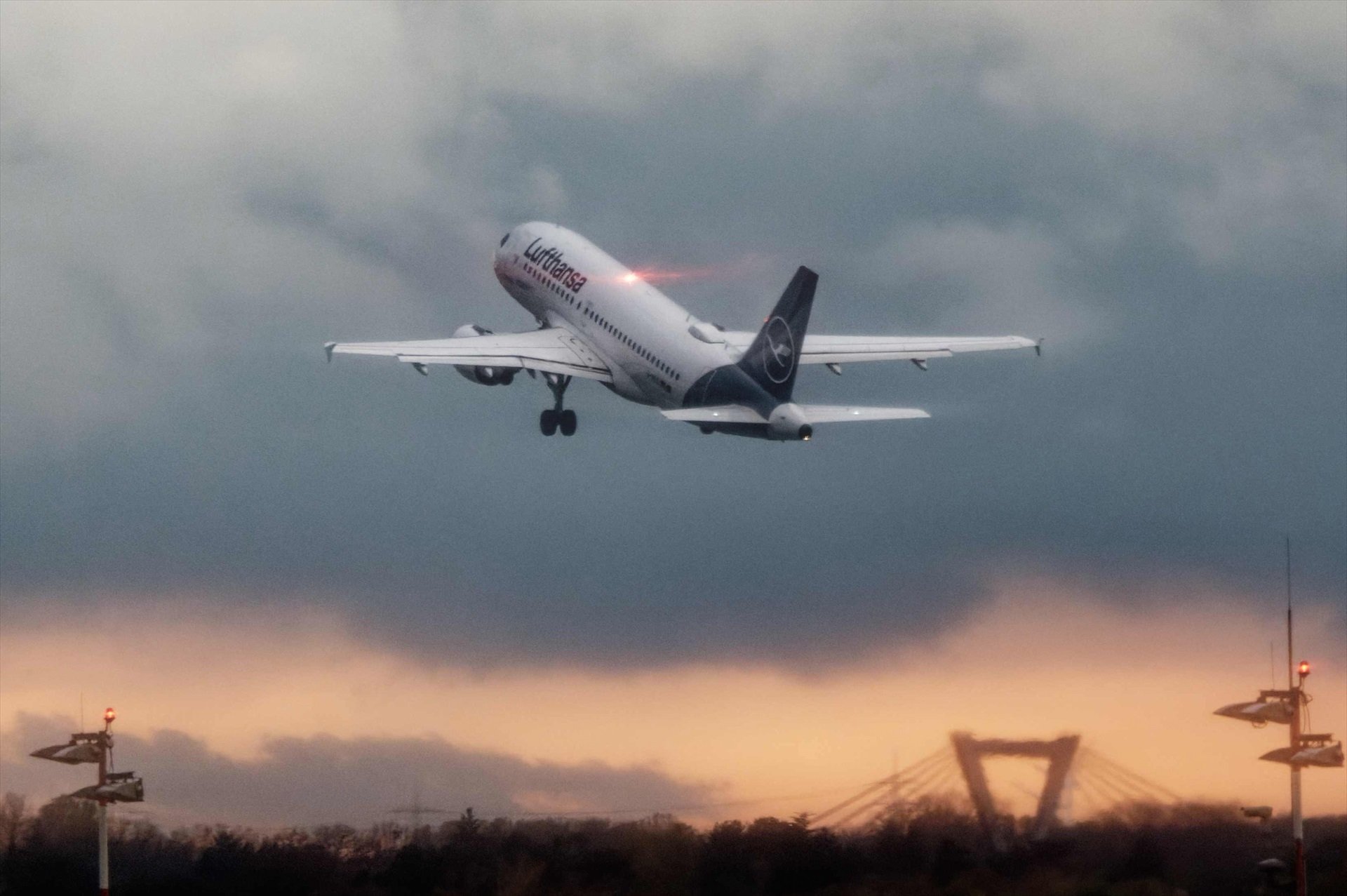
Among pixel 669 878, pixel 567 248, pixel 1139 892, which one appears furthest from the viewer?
pixel 567 248

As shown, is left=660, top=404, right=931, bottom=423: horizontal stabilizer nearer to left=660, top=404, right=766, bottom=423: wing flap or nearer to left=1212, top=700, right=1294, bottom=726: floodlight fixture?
left=660, top=404, right=766, bottom=423: wing flap

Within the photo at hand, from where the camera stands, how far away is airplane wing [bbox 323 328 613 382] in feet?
402

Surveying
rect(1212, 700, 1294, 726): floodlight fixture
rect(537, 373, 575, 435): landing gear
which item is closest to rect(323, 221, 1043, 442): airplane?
rect(537, 373, 575, 435): landing gear

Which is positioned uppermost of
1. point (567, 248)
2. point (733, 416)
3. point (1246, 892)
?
point (567, 248)

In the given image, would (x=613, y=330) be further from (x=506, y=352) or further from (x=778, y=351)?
(x=778, y=351)

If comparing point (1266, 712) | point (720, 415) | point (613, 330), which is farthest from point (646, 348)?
point (1266, 712)

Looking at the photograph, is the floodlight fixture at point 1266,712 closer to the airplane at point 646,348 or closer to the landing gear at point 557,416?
the airplane at point 646,348

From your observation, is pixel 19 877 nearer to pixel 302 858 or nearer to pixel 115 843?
pixel 115 843

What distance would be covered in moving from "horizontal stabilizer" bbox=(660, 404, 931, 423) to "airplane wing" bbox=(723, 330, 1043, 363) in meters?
14.2

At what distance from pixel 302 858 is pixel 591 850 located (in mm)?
9944

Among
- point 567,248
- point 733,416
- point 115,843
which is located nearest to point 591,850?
point 115,843

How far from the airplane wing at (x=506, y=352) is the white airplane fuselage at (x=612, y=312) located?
2.48ft

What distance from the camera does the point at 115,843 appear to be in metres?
95.8

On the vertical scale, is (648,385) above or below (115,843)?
above
